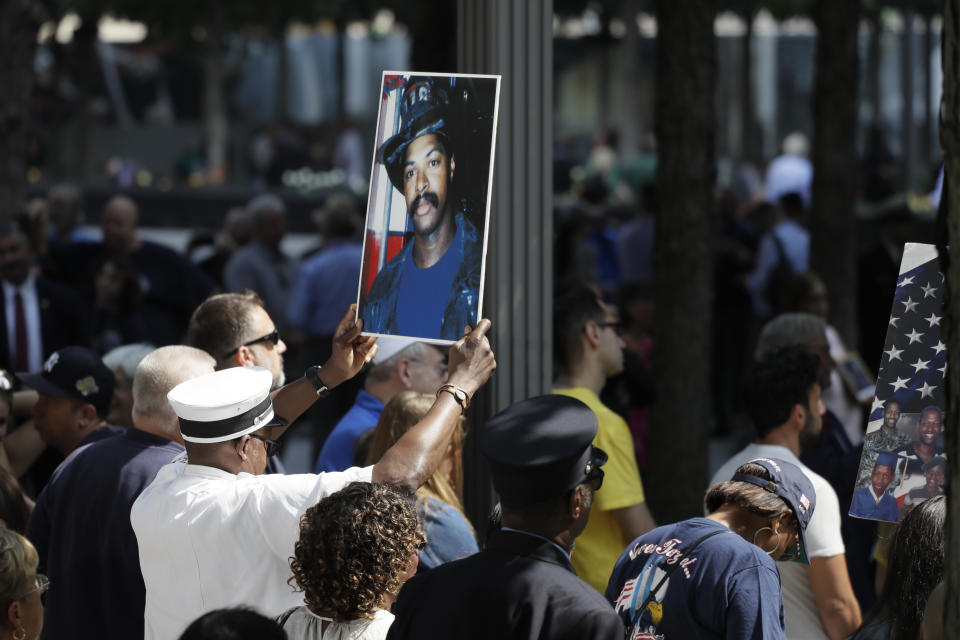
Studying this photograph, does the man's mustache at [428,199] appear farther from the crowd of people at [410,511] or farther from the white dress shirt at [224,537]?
the white dress shirt at [224,537]

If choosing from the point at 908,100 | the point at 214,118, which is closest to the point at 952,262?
the point at 908,100

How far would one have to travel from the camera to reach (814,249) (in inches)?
391

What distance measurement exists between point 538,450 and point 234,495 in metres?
0.85

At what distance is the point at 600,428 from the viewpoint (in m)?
4.94

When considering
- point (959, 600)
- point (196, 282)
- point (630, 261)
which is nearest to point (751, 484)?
point (959, 600)

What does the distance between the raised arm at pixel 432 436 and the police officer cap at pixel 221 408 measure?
0.39 m

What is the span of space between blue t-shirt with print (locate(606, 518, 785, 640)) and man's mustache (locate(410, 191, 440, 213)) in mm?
1198

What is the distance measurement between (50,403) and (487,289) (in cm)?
181

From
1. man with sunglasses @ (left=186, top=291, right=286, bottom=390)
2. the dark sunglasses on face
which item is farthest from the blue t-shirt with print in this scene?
the dark sunglasses on face

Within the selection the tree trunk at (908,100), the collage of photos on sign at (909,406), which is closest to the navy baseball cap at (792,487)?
the collage of photos on sign at (909,406)

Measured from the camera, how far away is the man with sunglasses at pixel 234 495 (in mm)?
3367

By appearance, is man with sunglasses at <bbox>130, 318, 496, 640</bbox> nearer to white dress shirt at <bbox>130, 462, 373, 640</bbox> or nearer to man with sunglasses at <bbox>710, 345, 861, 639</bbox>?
white dress shirt at <bbox>130, 462, 373, 640</bbox>

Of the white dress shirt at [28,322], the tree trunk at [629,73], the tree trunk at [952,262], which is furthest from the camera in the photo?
the tree trunk at [629,73]

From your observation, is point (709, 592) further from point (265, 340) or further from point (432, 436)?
point (265, 340)
